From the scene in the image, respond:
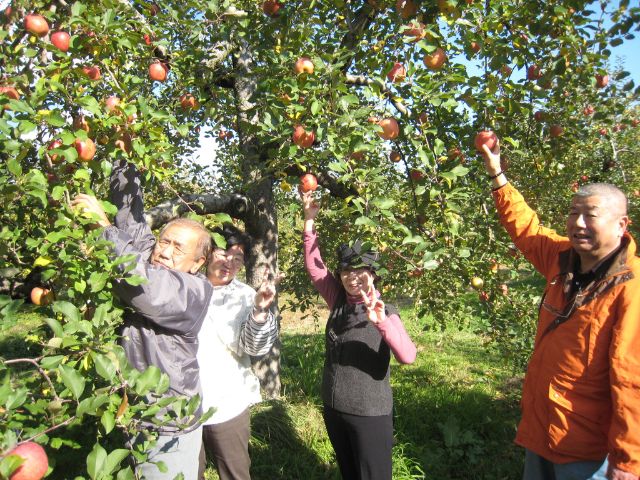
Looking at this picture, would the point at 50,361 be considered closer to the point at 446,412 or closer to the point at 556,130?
the point at 556,130

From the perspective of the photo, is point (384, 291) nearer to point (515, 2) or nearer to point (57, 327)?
point (515, 2)

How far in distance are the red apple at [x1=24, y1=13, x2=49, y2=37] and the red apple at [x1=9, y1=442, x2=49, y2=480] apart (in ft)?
4.52

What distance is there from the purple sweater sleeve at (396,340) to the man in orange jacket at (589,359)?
456mm

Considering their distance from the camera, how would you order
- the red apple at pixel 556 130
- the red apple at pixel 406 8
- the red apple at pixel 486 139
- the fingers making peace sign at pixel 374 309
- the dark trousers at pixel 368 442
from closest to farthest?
1. the fingers making peace sign at pixel 374 309
2. the dark trousers at pixel 368 442
3. the red apple at pixel 486 139
4. the red apple at pixel 406 8
5. the red apple at pixel 556 130

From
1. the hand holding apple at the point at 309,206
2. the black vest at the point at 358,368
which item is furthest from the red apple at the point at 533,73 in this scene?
the black vest at the point at 358,368

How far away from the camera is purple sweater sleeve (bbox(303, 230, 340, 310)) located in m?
2.17

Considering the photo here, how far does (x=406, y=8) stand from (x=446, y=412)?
2.96 meters

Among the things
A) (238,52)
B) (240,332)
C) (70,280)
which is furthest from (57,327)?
(238,52)

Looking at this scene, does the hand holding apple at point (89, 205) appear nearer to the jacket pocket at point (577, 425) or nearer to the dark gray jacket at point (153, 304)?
the dark gray jacket at point (153, 304)

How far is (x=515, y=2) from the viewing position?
7.11 feet

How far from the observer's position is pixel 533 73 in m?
2.28

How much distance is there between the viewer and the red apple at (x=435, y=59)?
2.07m

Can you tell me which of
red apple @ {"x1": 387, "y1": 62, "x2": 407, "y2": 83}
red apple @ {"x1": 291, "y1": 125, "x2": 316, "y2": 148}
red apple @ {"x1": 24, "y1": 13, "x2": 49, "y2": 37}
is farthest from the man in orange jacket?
red apple @ {"x1": 24, "y1": 13, "x2": 49, "y2": 37}

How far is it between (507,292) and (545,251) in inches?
35.5
